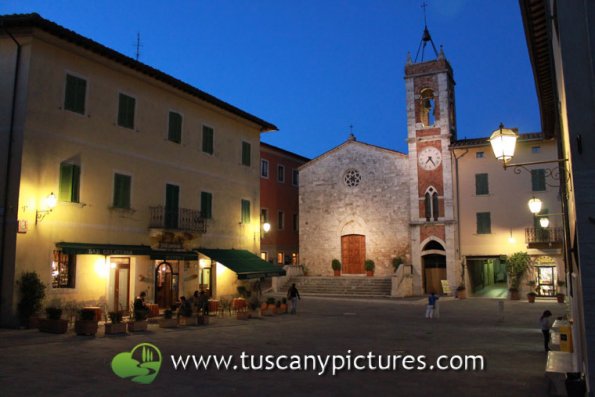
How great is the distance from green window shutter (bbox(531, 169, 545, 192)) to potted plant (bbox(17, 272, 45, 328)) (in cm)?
2711

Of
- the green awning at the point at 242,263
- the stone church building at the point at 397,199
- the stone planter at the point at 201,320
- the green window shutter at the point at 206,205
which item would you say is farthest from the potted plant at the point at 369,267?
the stone planter at the point at 201,320

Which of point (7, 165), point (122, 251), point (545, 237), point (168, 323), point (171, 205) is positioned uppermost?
point (7, 165)

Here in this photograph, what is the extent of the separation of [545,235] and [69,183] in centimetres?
2563

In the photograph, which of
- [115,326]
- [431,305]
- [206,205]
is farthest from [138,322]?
[431,305]

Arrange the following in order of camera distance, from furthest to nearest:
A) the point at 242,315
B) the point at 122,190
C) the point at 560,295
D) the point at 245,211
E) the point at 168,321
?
the point at 560,295 < the point at 245,211 < the point at 242,315 < the point at 122,190 < the point at 168,321

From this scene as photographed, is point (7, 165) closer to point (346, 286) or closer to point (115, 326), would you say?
point (115, 326)

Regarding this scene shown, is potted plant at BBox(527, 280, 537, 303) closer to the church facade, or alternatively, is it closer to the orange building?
the church facade

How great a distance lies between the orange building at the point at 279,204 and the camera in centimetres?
3781

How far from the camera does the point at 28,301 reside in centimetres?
1568

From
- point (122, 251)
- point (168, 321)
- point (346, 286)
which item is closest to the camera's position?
point (168, 321)

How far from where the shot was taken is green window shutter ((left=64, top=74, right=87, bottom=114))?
17.7m

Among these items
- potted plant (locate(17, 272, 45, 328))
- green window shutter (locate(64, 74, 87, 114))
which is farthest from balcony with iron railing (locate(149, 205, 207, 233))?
potted plant (locate(17, 272, 45, 328))

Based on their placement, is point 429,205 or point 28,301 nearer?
point 28,301

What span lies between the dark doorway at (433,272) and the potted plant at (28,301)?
80.9 feet
